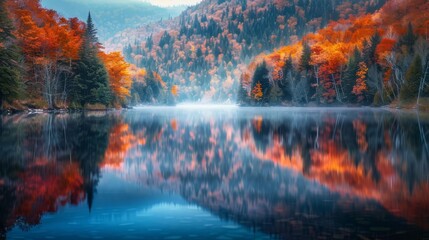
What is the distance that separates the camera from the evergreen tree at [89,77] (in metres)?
71.9

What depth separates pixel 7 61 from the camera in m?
47.2

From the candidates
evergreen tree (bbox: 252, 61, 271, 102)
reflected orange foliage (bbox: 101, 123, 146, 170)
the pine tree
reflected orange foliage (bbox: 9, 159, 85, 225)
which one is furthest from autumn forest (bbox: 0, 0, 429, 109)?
reflected orange foliage (bbox: 9, 159, 85, 225)

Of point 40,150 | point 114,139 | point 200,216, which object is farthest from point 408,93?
point 200,216

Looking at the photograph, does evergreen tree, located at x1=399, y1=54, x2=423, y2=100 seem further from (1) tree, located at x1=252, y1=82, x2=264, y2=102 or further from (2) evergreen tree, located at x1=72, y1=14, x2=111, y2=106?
(1) tree, located at x1=252, y1=82, x2=264, y2=102

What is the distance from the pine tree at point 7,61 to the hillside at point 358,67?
56546 mm

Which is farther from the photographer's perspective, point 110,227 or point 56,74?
point 56,74

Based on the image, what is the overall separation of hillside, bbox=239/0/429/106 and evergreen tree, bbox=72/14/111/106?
5007cm

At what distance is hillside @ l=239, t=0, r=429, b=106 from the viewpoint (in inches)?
3051

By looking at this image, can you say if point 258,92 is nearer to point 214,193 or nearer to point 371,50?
point 371,50

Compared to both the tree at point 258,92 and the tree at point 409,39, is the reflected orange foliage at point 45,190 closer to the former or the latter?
the tree at point 409,39

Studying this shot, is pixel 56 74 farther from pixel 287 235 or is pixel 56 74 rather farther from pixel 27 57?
pixel 287 235

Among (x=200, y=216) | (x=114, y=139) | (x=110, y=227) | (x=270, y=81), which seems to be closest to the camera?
(x=110, y=227)

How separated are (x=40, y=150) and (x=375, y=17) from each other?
13719 cm

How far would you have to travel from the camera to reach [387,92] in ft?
277
